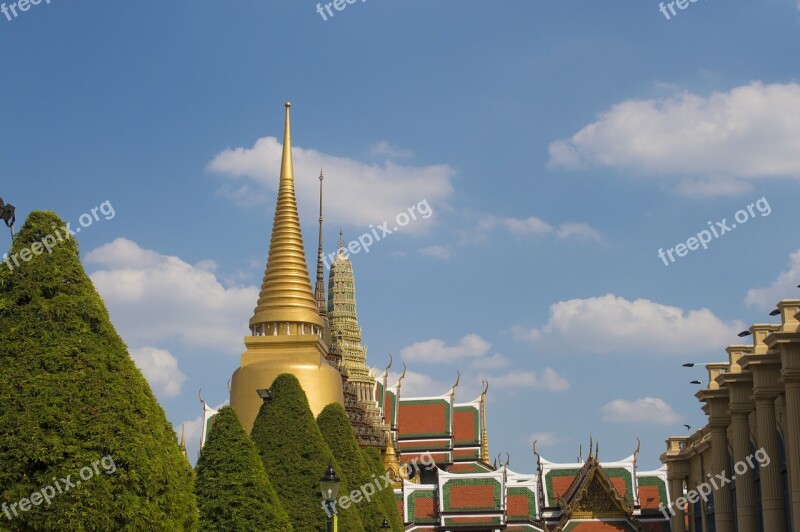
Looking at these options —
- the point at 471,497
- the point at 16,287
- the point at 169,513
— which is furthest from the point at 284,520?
the point at 471,497

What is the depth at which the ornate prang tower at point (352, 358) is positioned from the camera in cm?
7694

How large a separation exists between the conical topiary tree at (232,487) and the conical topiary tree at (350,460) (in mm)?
8551

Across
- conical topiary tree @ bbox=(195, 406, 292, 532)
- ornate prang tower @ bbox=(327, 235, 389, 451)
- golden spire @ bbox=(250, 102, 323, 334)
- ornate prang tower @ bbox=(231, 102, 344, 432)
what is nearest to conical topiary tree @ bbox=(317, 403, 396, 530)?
conical topiary tree @ bbox=(195, 406, 292, 532)

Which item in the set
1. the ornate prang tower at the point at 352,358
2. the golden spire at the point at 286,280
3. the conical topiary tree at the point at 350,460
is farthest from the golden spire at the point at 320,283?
the conical topiary tree at the point at 350,460

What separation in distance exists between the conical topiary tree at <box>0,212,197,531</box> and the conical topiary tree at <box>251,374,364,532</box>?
31.7ft

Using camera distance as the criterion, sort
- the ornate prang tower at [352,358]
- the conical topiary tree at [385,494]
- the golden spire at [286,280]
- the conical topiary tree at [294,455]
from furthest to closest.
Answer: the ornate prang tower at [352,358]
the golden spire at [286,280]
the conical topiary tree at [385,494]
the conical topiary tree at [294,455]

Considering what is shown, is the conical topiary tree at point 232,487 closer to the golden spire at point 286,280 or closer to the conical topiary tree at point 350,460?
the conical topiary tree at point 350,460

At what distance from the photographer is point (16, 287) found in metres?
16.8

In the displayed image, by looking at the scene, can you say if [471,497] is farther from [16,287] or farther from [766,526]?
[16,287]

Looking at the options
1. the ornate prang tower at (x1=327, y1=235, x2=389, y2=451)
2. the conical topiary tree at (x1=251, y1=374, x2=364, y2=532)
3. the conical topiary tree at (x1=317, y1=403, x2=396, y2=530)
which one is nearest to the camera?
the conical topiary tree at (x1=251, y1=374, x2=364, y2=532)

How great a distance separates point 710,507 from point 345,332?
194ft

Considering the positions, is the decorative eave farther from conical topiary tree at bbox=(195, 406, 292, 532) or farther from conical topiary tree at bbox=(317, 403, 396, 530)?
conical topiary tree at bbox=(195, 406, 292, 532)

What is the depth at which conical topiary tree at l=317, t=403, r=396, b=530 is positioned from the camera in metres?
31.9

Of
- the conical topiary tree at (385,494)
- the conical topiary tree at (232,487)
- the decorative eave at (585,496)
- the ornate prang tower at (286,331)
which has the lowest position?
the conical topiary tree at (232,487)
